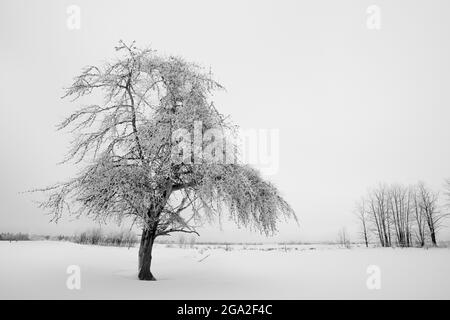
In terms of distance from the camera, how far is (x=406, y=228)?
49125mm

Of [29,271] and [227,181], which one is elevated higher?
[227,181]

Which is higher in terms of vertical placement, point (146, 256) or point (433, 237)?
point (146, 256)

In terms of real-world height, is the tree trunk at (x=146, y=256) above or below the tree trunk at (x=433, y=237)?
above

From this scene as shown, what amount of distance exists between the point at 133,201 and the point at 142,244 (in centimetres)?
270

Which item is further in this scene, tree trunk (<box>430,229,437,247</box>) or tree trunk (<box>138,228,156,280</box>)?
tree trunk (<box>430,229,437,247</box>)

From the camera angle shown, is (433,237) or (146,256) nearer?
(146,256)

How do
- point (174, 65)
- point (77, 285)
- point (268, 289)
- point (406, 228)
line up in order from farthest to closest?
point (406, 228)
point (174, 65)
point (268, 289)
point (77, 285)

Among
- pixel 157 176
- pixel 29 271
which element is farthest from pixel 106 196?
pixel 29 271

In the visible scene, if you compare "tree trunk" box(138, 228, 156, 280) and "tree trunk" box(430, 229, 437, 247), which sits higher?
"tree trunk" box(138, 228, 156, 280)

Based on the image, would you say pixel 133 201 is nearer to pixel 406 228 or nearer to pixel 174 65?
pixel 174 65

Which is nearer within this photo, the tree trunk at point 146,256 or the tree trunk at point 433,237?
the tree trunk at point 146,256

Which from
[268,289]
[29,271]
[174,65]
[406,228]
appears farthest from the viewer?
[406,228]

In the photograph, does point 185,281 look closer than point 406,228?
Yes

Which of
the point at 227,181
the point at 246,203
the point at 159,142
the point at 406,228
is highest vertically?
the point at 159,142
